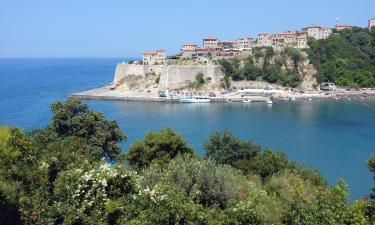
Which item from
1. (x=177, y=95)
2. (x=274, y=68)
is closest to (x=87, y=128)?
(x=177, y=95)

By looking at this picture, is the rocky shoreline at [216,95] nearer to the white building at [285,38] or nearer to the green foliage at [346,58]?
the green foliage at [346,58]

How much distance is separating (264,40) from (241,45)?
→ 3.80m

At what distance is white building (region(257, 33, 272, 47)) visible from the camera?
47.9 meters

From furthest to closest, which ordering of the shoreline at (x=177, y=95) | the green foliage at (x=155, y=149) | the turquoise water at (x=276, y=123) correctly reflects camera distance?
the shoreline at (x=177, y=95) < the turquoise water at (x=276, y=123) < the green foliage at (x=155, y=149)

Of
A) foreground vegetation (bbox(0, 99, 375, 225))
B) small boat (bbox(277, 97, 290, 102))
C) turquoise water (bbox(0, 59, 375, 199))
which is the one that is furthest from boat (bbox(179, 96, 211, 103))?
foreground vegetation (bbox(0, 99, 375, 225))

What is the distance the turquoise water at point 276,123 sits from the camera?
62.2ft

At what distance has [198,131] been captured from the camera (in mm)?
25234

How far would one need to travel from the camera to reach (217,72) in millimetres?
42625

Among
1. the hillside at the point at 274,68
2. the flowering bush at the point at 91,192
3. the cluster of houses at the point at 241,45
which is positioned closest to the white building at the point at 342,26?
A: the cluster of houses at the point at 241,45

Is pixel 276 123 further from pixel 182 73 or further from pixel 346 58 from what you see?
pixel 346 58

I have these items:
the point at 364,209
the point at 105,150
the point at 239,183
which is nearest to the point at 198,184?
the point at 239,183

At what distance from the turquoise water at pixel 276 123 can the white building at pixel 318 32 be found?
1476 cm

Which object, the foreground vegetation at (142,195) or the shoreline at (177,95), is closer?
the foreground vegetation at (142,195)

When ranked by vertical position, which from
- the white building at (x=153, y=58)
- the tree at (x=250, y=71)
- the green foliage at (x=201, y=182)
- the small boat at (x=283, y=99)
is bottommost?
the small boat at (x=283, y=99)
